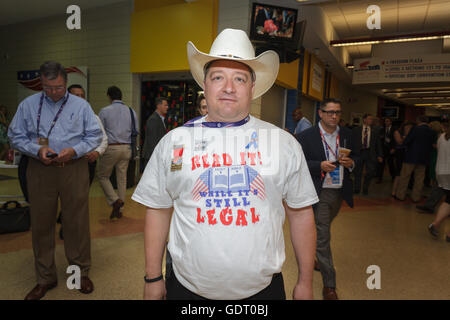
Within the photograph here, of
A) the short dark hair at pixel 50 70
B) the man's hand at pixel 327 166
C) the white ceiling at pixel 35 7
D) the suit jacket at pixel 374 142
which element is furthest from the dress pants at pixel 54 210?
the white ceiling at pixel 35 7

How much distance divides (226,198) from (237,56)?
0.61 metres

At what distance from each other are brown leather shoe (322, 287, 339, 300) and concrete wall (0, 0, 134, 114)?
5.90 m

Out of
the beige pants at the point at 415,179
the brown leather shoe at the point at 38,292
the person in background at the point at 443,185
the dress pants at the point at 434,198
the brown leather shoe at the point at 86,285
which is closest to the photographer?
the brown leather shoe at the point at 38,292

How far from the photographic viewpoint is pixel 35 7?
24.6ft

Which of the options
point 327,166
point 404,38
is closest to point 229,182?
point 327,166

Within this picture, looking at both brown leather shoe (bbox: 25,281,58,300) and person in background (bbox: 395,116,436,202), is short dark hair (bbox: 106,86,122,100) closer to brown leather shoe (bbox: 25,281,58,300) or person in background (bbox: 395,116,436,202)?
brown leather shoe (bbox: 25,281,58,300)

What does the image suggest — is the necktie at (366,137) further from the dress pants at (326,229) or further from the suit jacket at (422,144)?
the dress pants at (326,229)

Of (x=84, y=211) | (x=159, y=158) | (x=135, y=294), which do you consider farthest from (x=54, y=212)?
(x=159, y=158)

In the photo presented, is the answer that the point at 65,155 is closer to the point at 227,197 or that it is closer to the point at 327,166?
the point at 227,197

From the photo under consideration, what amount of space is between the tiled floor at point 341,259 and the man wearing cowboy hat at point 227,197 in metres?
1.42

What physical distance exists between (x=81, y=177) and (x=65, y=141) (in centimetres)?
32

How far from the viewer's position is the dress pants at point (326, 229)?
2465 mm

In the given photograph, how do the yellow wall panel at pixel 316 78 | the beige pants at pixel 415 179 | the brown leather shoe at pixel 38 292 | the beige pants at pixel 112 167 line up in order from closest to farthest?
1. the brown leather shoe at pixel 38 292
2. the beige pants at pixel 112 167
3. the beige pants at pixel 415 179
4. the yellow wall panel at pixel 316 78
